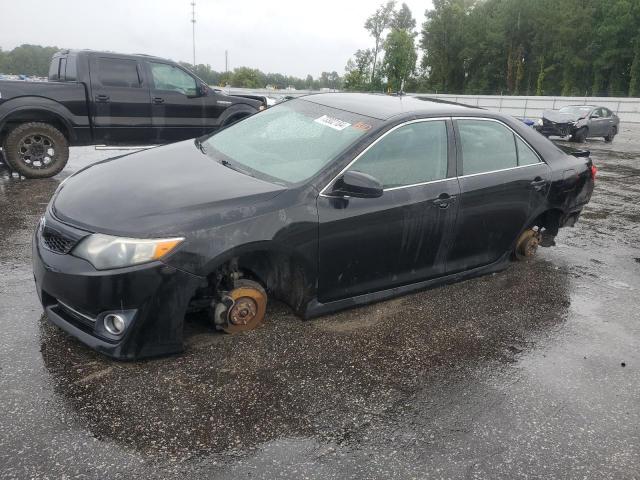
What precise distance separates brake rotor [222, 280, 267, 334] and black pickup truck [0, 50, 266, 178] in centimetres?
578

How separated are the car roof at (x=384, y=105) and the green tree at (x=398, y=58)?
65.9 meters

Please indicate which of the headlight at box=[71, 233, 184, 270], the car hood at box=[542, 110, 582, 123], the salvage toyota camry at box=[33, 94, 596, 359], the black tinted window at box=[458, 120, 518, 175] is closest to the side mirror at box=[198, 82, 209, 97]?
the salvage toyota camry at box=[33, 94, 596, 359]

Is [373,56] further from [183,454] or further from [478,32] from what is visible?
[183,454]

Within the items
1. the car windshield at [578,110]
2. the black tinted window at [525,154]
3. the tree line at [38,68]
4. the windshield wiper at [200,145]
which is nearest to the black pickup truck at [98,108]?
the windshield wiper at [200,145]

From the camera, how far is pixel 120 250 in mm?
2734

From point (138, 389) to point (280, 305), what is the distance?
4.32 ft

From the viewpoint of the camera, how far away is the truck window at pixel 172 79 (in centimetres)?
870

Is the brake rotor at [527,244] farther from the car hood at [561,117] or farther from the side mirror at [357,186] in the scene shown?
the car hood at [561,117]

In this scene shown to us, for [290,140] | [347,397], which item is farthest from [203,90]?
[347,397]

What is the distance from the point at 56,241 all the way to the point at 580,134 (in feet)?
64.8

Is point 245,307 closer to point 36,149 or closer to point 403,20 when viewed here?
point 36,149

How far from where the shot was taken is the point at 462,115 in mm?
4098

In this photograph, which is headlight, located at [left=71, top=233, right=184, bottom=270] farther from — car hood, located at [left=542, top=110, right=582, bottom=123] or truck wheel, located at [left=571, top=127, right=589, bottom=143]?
truck wheel, located at [left=571, top=127, right=589, bottom=143]

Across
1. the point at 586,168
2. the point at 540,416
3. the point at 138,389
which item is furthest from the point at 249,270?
the point at 586,168
